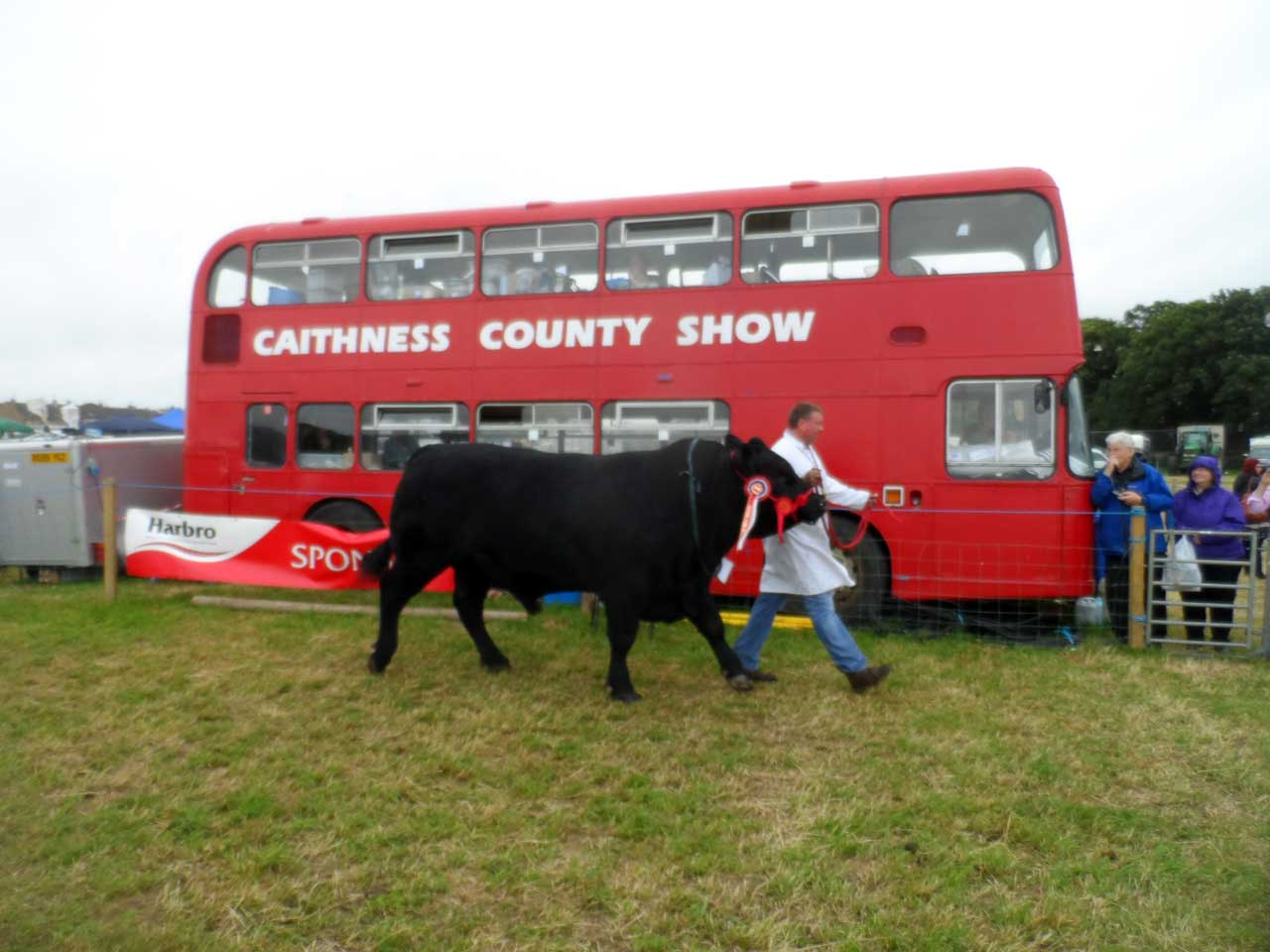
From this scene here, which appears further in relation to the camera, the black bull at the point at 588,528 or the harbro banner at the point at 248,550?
the harbro banner at the point at 248,550

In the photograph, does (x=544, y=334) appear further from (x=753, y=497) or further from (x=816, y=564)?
(x=816, y=564)

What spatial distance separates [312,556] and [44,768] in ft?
11.0

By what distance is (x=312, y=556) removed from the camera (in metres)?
7.10

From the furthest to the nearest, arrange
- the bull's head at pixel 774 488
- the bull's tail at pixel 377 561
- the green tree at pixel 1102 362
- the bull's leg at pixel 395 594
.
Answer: the green tree at pixel 1102 362, the bull's tail at pixel 377 561, the bull's leg at pixel 395 594, the bull's head at pixel 774 488

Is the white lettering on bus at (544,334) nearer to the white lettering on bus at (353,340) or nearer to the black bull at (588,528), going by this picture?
the white lettering on bus at (353,340)

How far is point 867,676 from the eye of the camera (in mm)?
4969

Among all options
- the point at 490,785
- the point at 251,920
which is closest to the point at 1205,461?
the point at 490,785

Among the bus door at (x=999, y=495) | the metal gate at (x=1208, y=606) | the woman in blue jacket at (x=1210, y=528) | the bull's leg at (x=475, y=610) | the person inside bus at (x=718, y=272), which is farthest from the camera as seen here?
the person inside bus at (x=718, y=272)

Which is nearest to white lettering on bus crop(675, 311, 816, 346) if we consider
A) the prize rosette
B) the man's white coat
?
the man's white coat

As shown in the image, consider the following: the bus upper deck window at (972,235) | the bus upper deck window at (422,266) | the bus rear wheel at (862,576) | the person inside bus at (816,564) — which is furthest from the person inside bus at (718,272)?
the person inside bus at (816,564)

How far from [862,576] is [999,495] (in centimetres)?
125

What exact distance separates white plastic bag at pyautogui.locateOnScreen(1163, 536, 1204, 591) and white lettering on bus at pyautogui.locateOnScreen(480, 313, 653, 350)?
14.5 feet

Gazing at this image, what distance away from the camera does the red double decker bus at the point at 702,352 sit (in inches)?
263

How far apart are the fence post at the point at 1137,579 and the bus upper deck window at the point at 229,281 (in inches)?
322
